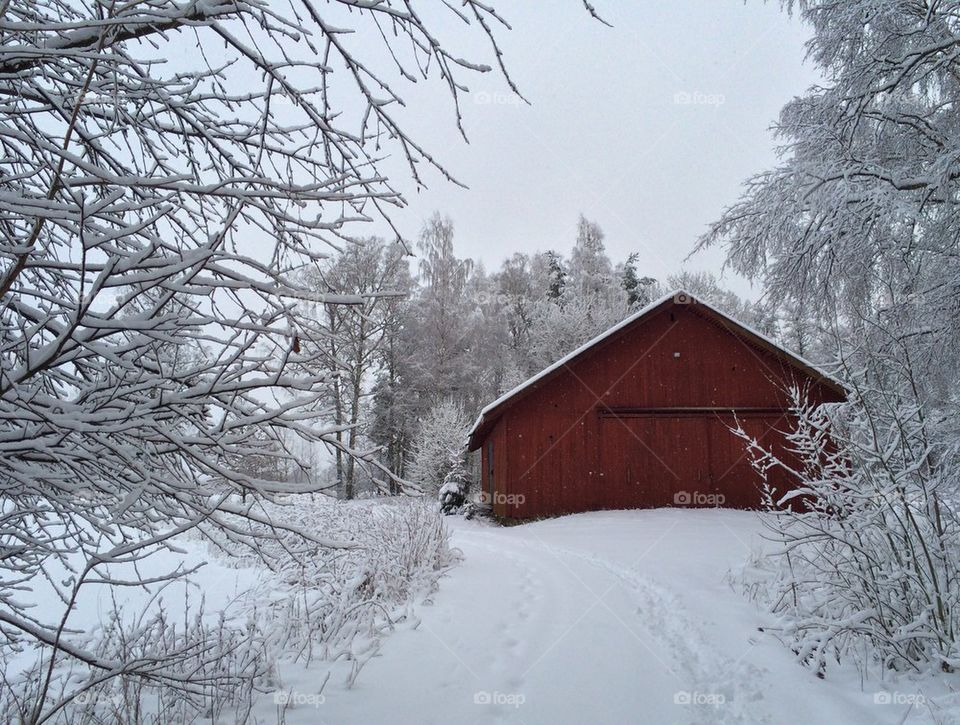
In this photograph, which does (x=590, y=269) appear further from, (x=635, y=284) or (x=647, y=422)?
(x=647, y=422)

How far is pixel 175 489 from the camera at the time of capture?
190cm

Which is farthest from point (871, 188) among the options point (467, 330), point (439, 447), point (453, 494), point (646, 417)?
point (467, 330)

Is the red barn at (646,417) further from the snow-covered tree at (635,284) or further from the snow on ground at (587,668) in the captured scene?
the snow-covered tree at (635,284)

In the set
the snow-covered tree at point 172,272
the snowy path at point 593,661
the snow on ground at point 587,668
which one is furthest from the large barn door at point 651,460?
the snow-covered tree at point 172,272

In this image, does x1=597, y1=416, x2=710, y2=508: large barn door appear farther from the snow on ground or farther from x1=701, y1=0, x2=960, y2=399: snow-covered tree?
the snow on ground

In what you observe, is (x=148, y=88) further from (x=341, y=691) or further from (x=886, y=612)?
(x=886, y=612)

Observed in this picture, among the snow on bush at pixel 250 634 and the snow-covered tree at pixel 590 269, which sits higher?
the snow-covered tree at pixel 590 269

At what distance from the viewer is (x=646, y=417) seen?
48.4ft

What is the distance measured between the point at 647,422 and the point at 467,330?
53.6ft

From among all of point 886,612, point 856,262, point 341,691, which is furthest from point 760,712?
point 856,262

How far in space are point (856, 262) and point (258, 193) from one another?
8680mm

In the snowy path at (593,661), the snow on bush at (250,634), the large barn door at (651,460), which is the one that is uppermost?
the large barn door at (651,460)

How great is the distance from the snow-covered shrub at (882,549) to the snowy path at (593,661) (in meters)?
0.36

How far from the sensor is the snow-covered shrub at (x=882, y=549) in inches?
145
